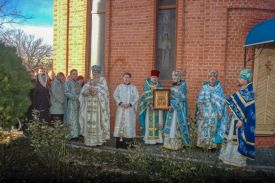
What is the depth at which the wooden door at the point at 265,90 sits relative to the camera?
9.45 meters

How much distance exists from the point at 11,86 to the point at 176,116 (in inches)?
183

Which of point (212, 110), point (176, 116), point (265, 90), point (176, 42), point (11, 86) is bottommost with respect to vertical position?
point (176, 116)

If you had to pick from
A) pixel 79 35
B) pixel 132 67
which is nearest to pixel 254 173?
pixel 132 67

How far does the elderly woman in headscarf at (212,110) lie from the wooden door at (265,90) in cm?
155

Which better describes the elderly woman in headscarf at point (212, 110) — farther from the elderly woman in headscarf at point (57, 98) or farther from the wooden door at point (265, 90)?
the elderly woman in headscarf at point (57, 98)

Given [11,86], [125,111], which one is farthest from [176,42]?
[11,86]

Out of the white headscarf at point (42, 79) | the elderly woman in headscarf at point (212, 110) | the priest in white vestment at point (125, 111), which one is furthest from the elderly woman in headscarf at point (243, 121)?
the white headscarf at point (42, 79)

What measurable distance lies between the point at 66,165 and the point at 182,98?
352 centimetres

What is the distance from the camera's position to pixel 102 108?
8.84 m

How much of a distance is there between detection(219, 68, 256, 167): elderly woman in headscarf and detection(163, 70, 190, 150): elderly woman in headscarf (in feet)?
5.23

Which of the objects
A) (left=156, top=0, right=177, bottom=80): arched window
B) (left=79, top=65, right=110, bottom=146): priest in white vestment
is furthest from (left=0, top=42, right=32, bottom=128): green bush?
(left=156, top=0, right=177, bottom=80): arched window

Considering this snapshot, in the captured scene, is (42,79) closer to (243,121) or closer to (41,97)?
(41,97)

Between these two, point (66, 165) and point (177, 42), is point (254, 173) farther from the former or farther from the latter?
point (177, 42)

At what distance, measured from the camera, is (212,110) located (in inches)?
336
